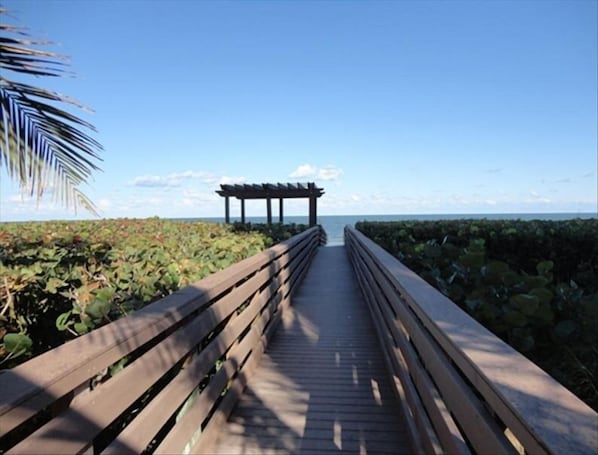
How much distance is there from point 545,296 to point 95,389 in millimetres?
2122

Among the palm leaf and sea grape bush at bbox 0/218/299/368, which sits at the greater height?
the palm leaf

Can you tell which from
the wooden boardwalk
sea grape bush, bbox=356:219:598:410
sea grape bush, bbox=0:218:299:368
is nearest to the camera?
sea grape bush, bbox=0:218:299:368

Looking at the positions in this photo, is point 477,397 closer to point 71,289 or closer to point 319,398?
point 319,398

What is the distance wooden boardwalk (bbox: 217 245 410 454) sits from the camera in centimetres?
228

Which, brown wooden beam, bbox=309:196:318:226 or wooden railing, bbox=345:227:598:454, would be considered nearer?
wooden railing, bbox=345:227:598:454

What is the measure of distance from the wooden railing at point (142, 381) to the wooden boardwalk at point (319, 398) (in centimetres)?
19

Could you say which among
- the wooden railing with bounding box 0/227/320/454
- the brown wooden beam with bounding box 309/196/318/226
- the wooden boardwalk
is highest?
the brown wooden beam with bounding box 309/196/318/226

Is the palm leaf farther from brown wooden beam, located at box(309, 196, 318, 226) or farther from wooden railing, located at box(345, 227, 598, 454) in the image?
brown wooden beam, located at box(309, 196, 318, 226)

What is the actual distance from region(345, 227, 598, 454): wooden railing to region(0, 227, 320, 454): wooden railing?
3.62 feet

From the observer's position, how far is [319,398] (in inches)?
112

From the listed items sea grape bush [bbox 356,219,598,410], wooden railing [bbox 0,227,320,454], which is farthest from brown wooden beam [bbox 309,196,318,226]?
wooden railing [bbox 0,227,320,454]

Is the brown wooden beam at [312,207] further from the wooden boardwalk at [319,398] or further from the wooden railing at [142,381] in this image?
the wooden railing at [142,381]

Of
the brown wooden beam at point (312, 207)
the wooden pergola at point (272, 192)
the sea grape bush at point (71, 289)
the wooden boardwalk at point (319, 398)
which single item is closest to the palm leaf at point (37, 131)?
the sea grape bush at point (71, 289)

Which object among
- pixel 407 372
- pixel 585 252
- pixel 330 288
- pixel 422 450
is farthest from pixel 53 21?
pixel 585 252
